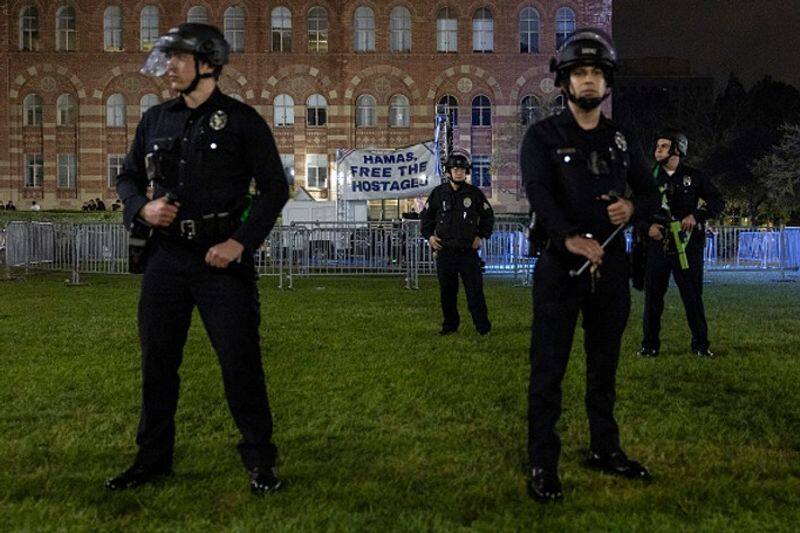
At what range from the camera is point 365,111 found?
46.0 m

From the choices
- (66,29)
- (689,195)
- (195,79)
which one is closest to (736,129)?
(66,29)

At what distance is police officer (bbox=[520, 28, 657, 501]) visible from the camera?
164 inches

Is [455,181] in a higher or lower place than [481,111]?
lower

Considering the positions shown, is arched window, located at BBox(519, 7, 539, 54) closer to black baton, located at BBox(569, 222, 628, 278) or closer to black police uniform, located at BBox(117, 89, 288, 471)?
black baton, located at BBox(569, 222, 628, 278)

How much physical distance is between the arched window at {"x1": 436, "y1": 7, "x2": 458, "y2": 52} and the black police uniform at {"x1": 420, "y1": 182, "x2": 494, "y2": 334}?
122ft

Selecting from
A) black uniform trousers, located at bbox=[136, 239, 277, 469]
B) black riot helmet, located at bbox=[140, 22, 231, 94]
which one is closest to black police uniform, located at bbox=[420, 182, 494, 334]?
black uniform trousers, located at bbox=[136, 239, 277, 469]

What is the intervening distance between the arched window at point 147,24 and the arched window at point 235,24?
360 cm

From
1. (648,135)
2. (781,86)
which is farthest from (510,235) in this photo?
(781,86)

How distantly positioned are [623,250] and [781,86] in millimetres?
71002

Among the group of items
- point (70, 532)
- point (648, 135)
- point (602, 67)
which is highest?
point (648, 135)

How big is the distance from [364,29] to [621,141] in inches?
1713

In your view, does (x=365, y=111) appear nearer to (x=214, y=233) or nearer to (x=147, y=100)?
(x=147, y=100)

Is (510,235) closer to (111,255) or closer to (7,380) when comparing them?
(111,255)

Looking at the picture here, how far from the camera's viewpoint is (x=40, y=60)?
46250 mm
